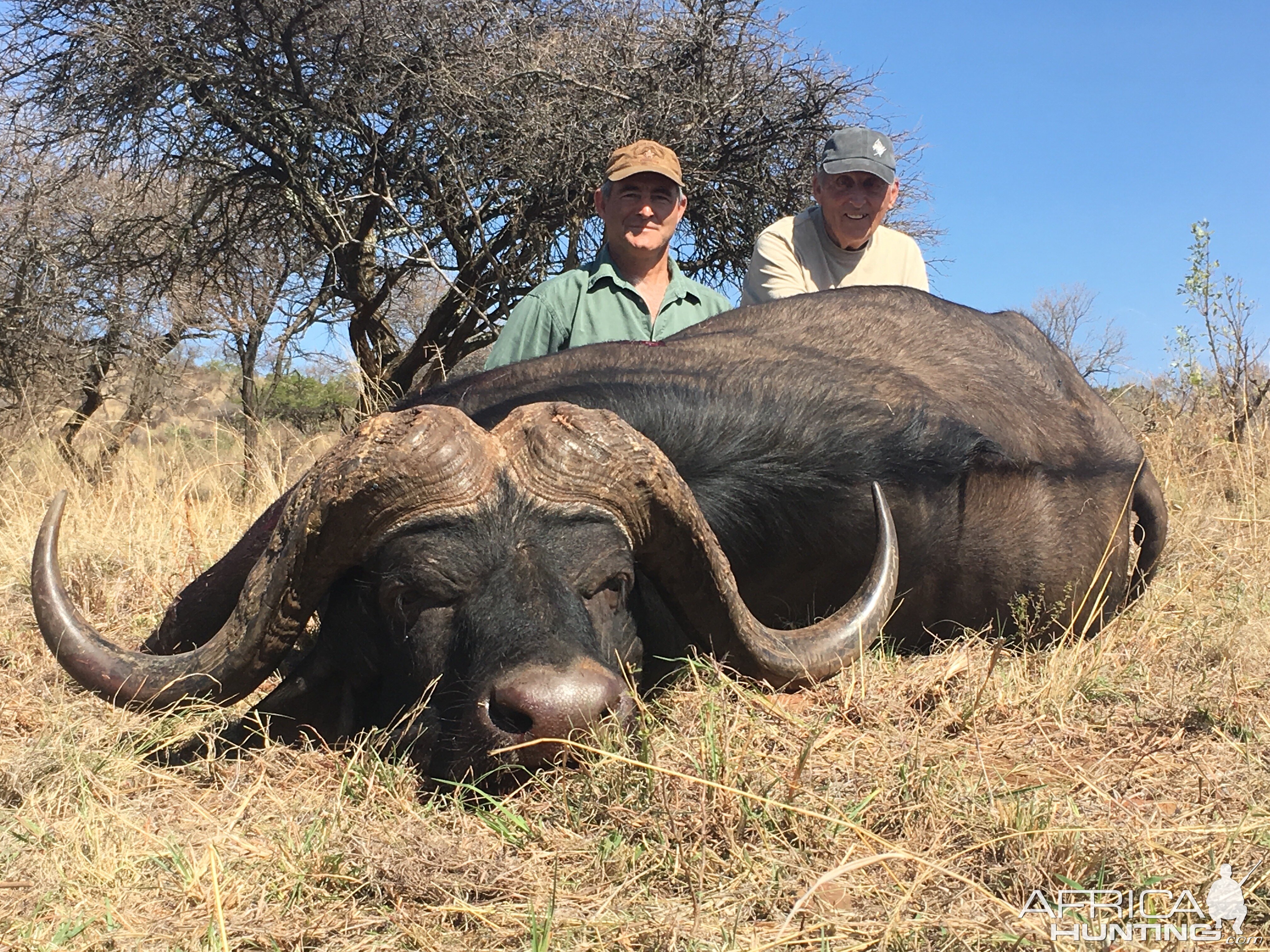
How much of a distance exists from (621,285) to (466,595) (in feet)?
10.9

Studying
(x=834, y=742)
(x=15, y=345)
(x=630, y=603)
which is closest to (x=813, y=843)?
(x=834, y=742)

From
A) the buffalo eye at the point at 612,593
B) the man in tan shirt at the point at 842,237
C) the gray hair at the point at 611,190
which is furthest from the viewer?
the man in tan shirt at the point at 842,237

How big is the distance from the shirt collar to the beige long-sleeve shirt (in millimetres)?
420

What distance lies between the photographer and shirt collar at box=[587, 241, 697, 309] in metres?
5.80

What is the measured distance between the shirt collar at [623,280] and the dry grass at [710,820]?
3.00 metres

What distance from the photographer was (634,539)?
9.86 feet

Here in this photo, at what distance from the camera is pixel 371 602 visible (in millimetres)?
2982

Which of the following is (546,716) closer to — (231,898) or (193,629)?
(231,898)

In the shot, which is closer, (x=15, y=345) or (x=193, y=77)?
(x=193, y=77)

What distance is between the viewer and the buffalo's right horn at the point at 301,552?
8.95 ft

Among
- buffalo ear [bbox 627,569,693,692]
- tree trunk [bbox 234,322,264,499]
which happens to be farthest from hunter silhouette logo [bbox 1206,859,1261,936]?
tree trunk [bbox 234,322,264,499]

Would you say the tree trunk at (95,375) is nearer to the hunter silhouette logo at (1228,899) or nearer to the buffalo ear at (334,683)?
the buffalo ear at (334,683)

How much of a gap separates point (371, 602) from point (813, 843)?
142 cm

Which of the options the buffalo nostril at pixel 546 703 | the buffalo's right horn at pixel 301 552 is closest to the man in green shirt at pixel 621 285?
the buffalo's right horn at pixel 301 552
